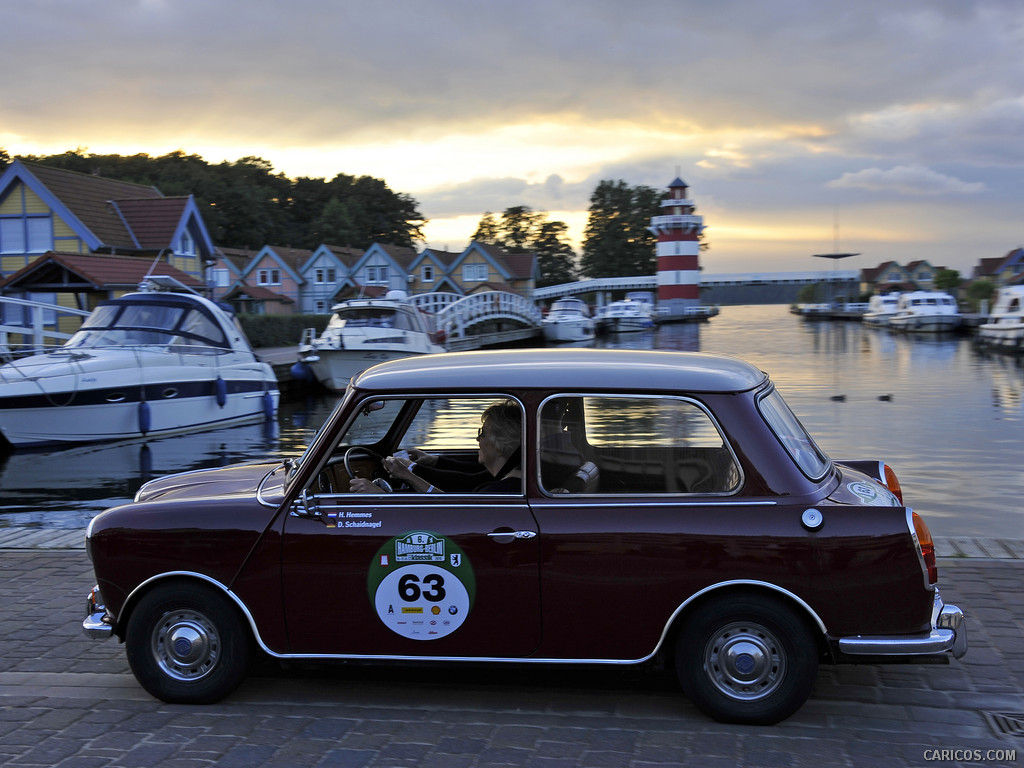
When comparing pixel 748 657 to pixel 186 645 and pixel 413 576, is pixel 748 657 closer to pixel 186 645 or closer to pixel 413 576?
pixel 413 576

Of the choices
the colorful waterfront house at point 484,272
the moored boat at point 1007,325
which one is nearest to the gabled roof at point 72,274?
the moored boat at point 1007,325

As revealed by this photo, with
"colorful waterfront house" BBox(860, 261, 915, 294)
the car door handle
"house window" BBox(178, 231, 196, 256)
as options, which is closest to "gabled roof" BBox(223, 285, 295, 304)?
"house window" BBox(178, 231, 196, 256)

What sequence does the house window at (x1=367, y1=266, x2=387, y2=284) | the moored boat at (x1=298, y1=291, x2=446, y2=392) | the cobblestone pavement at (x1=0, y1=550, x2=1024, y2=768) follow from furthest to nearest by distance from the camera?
the house window at (x1=367, y1=266, x2=387, y2=284) < the moored boat at (x1=298, y1=291, x2=446, y2=392) < the cobblestone pavement at (x1=0, y1=550, x2=1024, y2=768)

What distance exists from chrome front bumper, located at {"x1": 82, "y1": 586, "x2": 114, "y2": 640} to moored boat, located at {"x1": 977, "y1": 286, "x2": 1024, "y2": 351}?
155 ft

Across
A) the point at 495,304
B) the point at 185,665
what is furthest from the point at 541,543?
the point at 495,304

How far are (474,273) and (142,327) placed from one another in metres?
75.1

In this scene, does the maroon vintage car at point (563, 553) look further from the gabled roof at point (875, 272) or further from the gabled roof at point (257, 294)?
the gabled roof at point (875, 272)

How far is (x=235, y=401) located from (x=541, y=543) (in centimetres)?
1879

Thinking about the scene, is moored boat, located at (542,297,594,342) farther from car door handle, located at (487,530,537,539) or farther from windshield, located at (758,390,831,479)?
car door handle, located at (487,530,537,539)

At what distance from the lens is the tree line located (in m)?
106

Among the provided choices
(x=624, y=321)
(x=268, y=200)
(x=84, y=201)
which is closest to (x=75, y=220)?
(x=84, y=201)

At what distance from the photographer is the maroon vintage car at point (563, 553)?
173 inches

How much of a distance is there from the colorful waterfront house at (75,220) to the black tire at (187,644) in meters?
35.7

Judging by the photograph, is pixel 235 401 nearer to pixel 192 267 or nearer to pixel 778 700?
pixel 778 700
